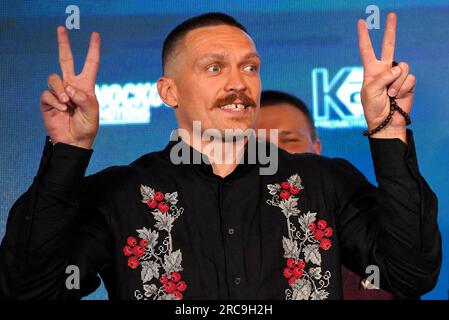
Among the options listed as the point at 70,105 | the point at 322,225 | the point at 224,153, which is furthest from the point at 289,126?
the point at 70,105

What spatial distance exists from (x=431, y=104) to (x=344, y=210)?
1.54 m

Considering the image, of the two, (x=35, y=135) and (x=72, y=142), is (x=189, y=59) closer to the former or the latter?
(x=72, y=142)

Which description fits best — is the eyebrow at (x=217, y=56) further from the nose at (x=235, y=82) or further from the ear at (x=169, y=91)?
the ear at (x=169, y=91)

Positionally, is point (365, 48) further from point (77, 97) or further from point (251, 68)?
point (77, 97)

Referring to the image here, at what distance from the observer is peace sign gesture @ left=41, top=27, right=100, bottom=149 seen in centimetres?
230

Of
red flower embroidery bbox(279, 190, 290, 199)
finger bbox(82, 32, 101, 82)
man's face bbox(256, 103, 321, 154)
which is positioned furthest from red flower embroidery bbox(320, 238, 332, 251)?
man's face bbox(256, 103, 321, 154)

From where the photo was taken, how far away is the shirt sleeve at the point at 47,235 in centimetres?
226

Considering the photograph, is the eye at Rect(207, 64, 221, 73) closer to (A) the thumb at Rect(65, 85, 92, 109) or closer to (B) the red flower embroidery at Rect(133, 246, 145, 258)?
(A) the thumb at Rect(65, 85, 92, 109)

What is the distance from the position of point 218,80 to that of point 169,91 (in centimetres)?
23

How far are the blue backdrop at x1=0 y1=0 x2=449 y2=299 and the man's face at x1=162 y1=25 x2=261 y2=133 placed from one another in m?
1.15

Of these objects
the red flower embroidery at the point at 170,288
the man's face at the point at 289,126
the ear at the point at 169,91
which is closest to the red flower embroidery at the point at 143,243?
the red flower embroidery at the point at 170,288

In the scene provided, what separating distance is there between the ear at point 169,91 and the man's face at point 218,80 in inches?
0.9
